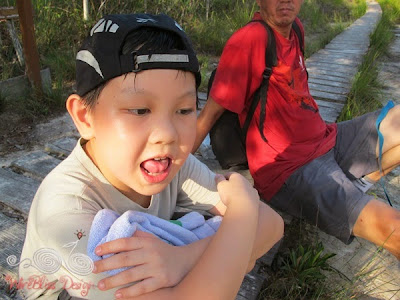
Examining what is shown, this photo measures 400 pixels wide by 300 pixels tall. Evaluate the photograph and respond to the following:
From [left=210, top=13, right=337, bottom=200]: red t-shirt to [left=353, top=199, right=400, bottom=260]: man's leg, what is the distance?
45cm

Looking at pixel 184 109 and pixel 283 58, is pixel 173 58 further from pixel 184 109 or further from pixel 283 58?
pixel 283 58

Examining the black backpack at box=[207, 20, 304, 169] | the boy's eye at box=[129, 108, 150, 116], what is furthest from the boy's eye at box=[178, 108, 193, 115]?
the black backpack at box=[207, 20, 304, 169]

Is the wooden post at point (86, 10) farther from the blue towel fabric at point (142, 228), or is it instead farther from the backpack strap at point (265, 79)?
the blue towel fabric at point (142, 228)

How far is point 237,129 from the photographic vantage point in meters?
2.38

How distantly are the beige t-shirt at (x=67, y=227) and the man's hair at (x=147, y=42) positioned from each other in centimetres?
22

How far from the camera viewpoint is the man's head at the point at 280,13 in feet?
7.44

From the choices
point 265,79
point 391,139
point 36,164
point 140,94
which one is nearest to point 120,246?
point 140,94

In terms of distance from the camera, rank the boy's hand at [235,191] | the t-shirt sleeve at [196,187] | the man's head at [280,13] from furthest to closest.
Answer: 1. the man's head at [280,13]
2. the t-shirt sleeve at [196,187]
3. the boy's hand at [235,191]

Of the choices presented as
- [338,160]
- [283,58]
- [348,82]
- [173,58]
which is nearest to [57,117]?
[283,58]

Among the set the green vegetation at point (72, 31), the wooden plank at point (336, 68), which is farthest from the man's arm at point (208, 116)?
the wooden plank at point (336, 68)

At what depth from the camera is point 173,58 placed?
3.59ft

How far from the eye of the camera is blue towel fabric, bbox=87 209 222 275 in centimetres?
101

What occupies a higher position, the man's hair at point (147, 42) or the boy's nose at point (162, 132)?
the man's hair at point (147, 42)

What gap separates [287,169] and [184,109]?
125cm
